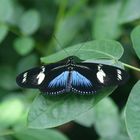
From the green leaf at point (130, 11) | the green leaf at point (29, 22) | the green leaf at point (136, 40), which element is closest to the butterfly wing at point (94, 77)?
the green leaf at point (136, 40)

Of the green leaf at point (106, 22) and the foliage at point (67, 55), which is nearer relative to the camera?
the foliage at point (67, 55)

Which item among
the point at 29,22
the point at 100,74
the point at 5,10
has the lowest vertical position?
the point at 29,22

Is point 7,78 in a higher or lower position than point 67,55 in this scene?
lower

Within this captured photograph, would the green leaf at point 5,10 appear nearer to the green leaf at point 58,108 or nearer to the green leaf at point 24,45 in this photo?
the green leaf at point 24,45

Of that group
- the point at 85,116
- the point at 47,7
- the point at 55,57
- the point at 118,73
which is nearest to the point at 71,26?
the point at 47,7

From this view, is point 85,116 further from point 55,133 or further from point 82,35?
point 82,35

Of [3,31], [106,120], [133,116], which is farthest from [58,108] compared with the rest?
[3,31]

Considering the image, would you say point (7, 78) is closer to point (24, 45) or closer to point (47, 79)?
point (24, 45)

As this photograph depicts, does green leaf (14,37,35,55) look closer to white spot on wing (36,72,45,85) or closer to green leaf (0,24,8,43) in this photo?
green leaf (0,24,8,43)
